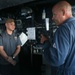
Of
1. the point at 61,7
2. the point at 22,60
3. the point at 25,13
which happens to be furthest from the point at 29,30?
the point at 61,7

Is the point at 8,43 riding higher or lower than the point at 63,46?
lower

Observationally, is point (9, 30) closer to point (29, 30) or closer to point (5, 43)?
point (5, 43)

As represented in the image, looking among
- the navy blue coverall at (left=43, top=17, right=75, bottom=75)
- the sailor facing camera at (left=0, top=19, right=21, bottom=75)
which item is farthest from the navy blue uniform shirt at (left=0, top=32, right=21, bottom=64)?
the navy blue coverall at (left=43, top=17, right=75, bottom=75)

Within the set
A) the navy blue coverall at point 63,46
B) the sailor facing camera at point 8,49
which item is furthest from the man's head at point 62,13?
the sailor facing camera at point 8,49

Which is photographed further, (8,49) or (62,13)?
(8,49)

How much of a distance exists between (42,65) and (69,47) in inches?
72.8

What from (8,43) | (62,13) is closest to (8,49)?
(8,43)

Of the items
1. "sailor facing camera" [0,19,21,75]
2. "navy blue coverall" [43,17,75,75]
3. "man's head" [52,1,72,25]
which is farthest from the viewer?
"sailor facing camera" [0,19,21,75]

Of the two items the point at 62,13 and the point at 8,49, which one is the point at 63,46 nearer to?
the point at 62,13

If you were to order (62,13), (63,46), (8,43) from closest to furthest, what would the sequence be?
1. (63,46)
2. (62,13)
3. (8,43)

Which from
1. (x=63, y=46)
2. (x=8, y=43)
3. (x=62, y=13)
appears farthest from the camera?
(x=8, y=43)

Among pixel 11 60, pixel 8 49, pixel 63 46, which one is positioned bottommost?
pixel 11 60

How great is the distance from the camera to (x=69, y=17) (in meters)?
1.97

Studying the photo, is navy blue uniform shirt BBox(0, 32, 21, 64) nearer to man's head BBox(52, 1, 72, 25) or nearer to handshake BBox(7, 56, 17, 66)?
handshake BBox(7, 56, 17, 66)
